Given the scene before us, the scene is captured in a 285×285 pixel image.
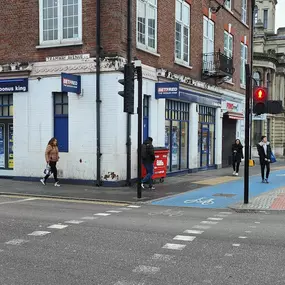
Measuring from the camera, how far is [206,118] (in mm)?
21547

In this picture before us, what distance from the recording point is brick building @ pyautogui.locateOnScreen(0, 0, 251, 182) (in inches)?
563

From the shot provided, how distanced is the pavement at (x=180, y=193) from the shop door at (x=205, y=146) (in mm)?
4883

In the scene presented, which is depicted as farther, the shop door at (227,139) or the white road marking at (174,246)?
the shop door at (227,139)

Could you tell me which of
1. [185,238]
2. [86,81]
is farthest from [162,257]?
[86,81]

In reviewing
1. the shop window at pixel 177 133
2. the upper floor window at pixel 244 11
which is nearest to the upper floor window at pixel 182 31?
the shop window at pixel 177 133

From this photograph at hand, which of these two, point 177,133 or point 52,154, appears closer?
point 52,154

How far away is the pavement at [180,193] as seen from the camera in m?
11.3

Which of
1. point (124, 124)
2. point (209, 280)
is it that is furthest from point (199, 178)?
point (209, 280)

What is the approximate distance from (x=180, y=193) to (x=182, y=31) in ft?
27.8

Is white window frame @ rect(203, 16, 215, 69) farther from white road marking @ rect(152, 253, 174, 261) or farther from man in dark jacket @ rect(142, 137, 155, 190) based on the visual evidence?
white road marking @ rect(152, 253, 174, 261)

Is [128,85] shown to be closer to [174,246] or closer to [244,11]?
A: [174,246]

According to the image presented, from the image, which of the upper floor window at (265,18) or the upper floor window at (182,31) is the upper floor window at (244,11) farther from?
the upper floor window at (265,18)

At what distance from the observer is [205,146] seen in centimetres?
2158

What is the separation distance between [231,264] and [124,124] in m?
9.37
